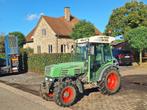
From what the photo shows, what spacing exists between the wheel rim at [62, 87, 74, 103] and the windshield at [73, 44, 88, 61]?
1.87 m

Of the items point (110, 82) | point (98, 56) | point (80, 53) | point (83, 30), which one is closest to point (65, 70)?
point (80, 53)

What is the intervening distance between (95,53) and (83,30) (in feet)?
107

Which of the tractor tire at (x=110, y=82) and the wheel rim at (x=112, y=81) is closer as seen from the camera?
the tractor tire at (x=110, y=82)

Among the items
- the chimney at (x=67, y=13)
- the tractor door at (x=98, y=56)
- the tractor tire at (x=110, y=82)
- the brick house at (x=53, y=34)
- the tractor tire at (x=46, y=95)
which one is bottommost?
the tractor tire at (x=46, y=95)

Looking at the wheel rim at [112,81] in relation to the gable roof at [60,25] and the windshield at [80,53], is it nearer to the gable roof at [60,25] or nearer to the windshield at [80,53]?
the windshield at [80,53]

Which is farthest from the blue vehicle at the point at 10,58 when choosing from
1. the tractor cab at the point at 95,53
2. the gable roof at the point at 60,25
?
the gable roof at the point at 60,25

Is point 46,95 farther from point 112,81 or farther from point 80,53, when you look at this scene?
point 112,81

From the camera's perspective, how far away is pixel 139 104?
11.0 metres

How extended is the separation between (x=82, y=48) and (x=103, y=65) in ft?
3.72

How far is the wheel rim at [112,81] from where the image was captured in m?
13.3

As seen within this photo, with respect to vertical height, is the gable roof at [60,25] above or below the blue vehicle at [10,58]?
above

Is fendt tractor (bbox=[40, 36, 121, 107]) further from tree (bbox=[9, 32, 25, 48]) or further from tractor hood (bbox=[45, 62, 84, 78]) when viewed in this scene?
tree (bbox=[9, 32, 25, 48])

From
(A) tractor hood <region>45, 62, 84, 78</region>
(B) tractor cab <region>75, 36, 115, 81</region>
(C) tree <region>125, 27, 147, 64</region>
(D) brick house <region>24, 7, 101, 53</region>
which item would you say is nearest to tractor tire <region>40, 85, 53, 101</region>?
(A) tractor hood <region>45, 62, 84, 78</region>

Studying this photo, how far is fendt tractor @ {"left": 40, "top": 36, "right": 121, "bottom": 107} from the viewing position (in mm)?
11672
